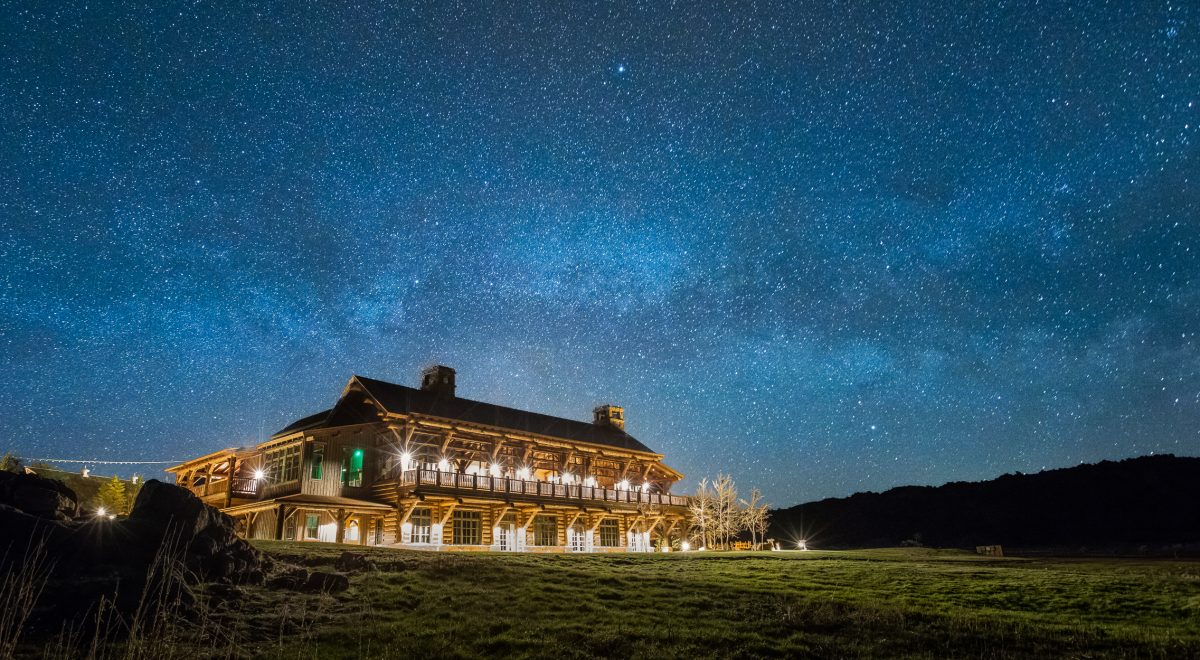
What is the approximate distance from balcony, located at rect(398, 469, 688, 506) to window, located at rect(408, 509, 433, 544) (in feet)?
6.86

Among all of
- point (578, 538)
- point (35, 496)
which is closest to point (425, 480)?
point (578, 538)

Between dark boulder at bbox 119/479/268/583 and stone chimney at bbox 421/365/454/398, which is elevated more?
stone chimney at bbox 421/365/454/398

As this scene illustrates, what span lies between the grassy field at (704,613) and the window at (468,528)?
14.3 meters

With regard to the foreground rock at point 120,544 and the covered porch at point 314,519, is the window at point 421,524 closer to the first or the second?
the covered porch at point 314,519

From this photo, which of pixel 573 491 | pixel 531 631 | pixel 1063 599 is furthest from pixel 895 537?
pixel 531 631

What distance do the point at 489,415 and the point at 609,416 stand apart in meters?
14.7

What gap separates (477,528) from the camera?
38.5 meters

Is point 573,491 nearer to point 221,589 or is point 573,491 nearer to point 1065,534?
point 221,589

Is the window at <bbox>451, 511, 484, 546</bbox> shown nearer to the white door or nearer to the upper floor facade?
the white door

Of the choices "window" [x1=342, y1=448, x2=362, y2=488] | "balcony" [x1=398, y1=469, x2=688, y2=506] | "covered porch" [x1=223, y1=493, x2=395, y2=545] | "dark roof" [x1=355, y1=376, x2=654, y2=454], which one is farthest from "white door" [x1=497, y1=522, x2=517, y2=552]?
"window" [x1=342, y1=448, x2=362, y2=488]

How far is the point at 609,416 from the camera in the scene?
182 ft

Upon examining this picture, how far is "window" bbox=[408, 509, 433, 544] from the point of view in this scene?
1403 inches

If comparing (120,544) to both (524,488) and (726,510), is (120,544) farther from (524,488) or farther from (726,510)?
(726,510)

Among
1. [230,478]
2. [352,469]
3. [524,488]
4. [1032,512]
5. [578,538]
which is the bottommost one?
[1032,512]
